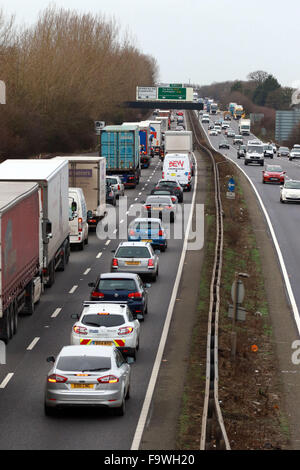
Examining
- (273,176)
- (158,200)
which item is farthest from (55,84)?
(158,200)

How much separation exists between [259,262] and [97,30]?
117 metres

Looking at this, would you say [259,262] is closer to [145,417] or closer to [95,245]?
[95,245]

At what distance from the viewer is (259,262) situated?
128 feet

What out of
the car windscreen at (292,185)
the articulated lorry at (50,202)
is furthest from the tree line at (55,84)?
the articulated lorry at (50,202)

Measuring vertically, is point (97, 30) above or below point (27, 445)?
above

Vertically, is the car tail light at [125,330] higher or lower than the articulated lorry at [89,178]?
lower

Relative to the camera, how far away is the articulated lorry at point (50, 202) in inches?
1190

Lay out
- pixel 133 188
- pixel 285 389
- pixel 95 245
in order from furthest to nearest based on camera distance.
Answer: pixel 133 188 < pixel 95 245 < pixel 285 389

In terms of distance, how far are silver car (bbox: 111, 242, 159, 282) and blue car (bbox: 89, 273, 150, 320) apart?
5554 mm

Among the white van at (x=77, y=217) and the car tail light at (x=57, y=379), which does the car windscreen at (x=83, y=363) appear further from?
the white van at (x=77, y=217)

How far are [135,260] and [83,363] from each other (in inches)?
596

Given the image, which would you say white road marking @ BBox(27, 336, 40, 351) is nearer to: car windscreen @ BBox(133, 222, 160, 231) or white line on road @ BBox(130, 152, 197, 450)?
white line on road @ BBox(130, 152, 197, 450)

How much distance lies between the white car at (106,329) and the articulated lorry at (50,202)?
294 inches

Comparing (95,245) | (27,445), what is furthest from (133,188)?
(27,445)
